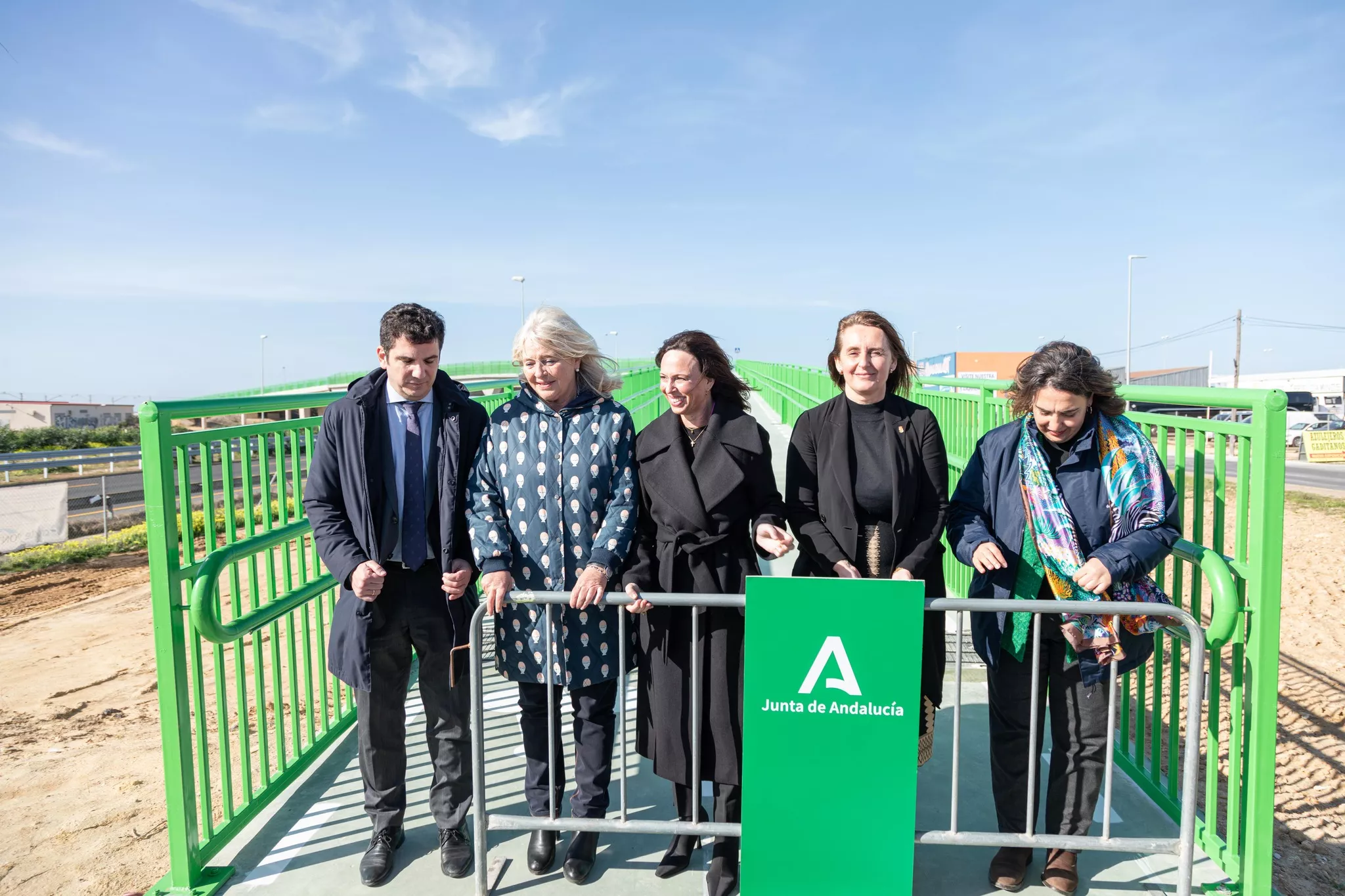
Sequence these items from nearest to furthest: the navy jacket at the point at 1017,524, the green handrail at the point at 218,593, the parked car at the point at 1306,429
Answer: the navy jacket at the point at 1017,524 < the green handrail at the point at 218,593 < the parked car at the point at 1306,429

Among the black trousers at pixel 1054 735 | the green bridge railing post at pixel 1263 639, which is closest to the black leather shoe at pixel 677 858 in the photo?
the black trousers at pixel 1054 735

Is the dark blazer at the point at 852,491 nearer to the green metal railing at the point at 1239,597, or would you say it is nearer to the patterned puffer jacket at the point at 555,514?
the patterned puffer jacket at the point at 555,514

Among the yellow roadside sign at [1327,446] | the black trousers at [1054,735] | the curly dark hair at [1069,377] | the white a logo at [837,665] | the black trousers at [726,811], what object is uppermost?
the curly dark hair at [1069,377]

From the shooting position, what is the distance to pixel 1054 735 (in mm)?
2936

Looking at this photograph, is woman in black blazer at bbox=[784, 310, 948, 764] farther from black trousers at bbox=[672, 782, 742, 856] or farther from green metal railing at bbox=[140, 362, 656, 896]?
green metal railing at bbox=[140, 362, 656, 896]

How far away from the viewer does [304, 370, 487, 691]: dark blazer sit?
2.90 metres

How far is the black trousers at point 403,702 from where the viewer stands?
3018 millimetres

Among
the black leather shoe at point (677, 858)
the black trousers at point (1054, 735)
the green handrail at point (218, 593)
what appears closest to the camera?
the green handrail at point (218, 593)

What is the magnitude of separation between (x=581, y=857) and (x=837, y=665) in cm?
122

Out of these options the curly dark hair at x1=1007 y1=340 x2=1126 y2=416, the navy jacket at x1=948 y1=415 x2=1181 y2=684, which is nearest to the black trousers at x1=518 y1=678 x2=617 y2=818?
the navy jacket at x1=948 y1=415 x2=1181 y2=684

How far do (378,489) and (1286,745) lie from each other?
24.5ft

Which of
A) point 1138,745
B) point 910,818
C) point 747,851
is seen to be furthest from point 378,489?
point 1138,745

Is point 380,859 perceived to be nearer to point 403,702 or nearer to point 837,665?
point 403,702

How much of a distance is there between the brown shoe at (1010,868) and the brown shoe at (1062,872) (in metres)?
0.07
